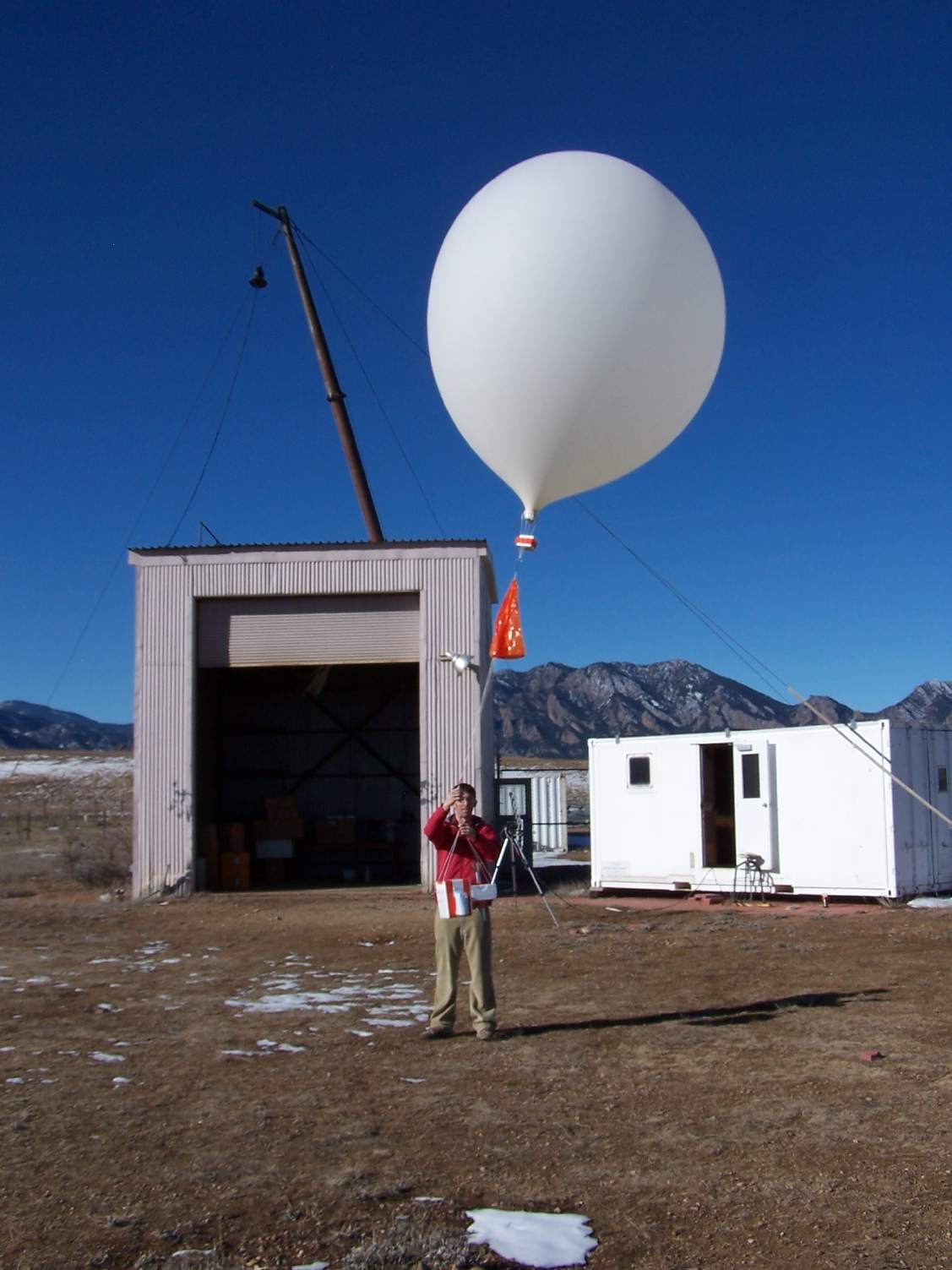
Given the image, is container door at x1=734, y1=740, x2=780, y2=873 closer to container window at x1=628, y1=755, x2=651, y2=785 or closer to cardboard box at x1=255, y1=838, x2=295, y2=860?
container window at x1=628, y1=755, x2=651, y2=785

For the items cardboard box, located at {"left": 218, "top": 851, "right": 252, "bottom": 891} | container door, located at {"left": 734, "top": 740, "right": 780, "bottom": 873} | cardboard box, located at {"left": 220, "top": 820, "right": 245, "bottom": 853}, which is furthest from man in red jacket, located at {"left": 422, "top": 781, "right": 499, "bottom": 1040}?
cardboard box, located at {"left": 220, "top": 820, "right": 245, "bottom": 853}

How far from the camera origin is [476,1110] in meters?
5.56

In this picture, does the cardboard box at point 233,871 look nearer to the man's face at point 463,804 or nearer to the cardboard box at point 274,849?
the cardboard box at point 274,849

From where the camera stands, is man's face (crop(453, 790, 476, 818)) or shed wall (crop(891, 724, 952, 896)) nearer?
man's face (crop(453, 790, 476, 818))

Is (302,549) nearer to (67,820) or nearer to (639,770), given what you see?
(639,770)

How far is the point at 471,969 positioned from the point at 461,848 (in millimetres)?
770

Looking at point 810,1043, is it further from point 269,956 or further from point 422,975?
point 269,956

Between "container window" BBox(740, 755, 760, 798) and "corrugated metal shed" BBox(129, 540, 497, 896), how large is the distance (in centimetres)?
455

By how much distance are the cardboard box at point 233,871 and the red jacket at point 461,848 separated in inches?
525

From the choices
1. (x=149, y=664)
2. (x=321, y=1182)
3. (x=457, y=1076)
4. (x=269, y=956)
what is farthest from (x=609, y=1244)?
(x=149, y=664)

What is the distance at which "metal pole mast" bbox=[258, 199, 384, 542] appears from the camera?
24.0 meters

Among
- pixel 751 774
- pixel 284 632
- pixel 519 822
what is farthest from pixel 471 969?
pixel 519 822

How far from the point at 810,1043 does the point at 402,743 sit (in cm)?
1803

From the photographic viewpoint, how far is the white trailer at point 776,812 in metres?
14.4
